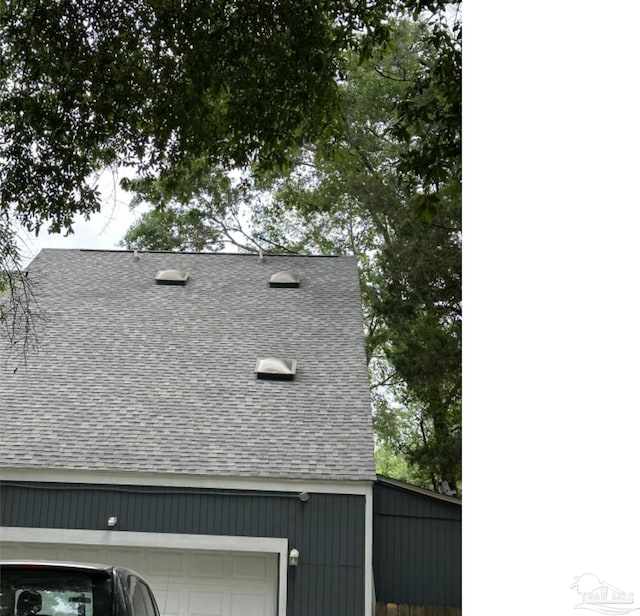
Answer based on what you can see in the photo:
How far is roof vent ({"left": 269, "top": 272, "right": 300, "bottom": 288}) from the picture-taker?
8.05 m

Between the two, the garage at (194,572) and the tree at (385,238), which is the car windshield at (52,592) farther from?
the tree at (385,238)

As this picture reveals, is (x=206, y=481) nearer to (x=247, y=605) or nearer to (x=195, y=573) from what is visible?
(x=195, y=573)

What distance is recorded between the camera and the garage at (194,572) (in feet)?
17.7

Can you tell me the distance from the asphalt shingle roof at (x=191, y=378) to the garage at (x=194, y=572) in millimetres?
624

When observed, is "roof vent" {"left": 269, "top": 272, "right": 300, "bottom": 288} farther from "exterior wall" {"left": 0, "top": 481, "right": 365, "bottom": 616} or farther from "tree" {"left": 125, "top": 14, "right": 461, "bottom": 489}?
"exterior wall" {"left": 0, "top": 481, "right": 365, "bottom": 616}

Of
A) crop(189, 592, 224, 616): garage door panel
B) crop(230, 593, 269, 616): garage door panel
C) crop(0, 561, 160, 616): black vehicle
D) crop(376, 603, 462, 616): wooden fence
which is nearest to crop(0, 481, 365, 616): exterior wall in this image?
crop(230, 593, 269, 616): garage door panel

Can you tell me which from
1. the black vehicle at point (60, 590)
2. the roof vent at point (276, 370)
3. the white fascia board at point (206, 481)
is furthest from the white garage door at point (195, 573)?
the black vehicle at point (60, 590)

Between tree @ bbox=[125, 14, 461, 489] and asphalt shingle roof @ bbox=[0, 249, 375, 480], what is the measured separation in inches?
44.2

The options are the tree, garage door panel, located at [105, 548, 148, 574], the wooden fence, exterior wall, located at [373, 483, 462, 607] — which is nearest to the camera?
garage door panel, located at [105, 548, 148, 574]

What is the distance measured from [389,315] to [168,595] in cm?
493

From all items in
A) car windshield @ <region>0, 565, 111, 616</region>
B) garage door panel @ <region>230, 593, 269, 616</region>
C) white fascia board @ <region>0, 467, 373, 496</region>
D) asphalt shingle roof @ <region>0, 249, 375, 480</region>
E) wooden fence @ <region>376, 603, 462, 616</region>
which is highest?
asphalt shingle roof @ <region>0, 249, 375, 480</region>

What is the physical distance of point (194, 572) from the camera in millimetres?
5504
